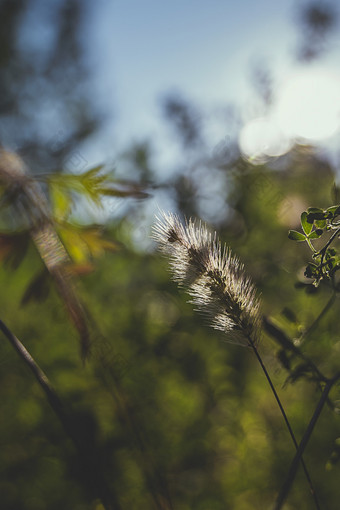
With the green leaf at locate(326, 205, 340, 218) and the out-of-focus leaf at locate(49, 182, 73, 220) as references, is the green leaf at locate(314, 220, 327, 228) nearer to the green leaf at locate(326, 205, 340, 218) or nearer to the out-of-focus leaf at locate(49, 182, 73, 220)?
the green leaf at locate(326, 205, 340, 218)

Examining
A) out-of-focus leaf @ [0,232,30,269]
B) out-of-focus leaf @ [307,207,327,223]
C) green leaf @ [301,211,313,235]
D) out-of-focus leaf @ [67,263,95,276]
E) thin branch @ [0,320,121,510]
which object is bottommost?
thin branch @ [0,320,121,510]

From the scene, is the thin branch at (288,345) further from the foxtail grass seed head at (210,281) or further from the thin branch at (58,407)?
the thin branch at (58,407)

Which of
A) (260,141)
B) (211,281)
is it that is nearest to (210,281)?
(211,281)

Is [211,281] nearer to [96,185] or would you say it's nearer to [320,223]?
[320,223]

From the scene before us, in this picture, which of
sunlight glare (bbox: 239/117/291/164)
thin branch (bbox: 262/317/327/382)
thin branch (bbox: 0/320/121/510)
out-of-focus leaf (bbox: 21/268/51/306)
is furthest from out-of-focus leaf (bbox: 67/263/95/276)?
sunlight glare (bbox: 239/117/291/164)

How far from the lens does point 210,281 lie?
1.68 feet

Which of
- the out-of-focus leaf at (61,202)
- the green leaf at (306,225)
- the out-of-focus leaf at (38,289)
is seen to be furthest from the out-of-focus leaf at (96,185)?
the green leaf at (306,225)

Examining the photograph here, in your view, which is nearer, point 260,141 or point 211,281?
point 211,281

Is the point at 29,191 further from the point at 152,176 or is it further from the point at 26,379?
the point at 152,176

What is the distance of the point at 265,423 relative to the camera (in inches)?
50.9

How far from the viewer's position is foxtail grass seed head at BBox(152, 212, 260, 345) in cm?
50

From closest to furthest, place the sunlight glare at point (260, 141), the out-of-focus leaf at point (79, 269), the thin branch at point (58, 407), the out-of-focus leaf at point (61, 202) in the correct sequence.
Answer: the thin branch at point (58, 407) → the out-of-focus leaf at point (79, 269) → the out-of-focus leaf at point (61, 202) → the sunlight glare at point (260, 141)

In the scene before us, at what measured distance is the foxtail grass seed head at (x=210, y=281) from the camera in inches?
19.8

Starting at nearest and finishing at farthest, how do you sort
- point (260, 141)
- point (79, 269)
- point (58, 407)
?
point (58, 407) < point (79, 269) < point (260, 141)
